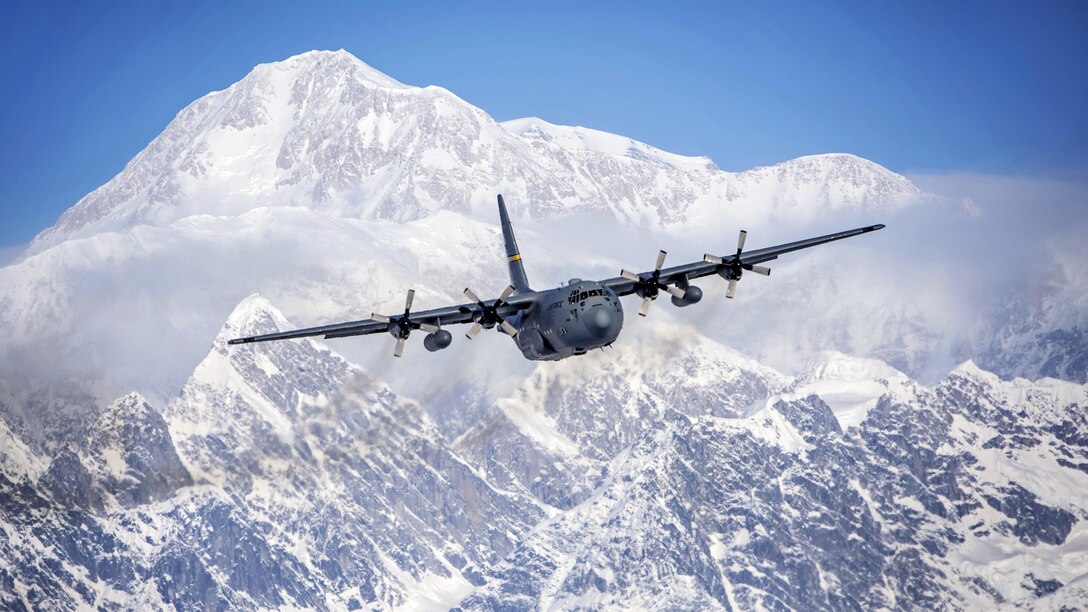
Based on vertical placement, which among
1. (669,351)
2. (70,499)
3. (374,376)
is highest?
(669,351)

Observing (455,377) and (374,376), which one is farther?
(455,377)

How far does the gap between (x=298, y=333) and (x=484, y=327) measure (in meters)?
13.2

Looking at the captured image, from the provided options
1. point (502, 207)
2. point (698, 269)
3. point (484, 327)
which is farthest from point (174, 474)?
point (698, 269)

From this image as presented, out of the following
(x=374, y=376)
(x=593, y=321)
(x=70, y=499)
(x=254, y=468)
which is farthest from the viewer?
(x=254, y=468)

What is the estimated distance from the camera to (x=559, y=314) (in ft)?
331

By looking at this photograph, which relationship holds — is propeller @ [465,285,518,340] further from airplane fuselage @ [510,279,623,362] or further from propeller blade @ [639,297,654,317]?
propeller blade @ [639,297,654,317]

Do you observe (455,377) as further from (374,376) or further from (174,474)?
(174,474)

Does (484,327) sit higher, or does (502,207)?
(502,207)

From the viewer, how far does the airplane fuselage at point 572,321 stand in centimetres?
9894

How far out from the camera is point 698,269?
109 metres

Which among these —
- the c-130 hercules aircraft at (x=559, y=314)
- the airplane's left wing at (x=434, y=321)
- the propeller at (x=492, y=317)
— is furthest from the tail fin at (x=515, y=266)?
the propeller at (x=492, y=317)

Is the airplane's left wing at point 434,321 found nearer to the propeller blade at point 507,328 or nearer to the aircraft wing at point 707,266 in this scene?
the propeller blade at point 507,328

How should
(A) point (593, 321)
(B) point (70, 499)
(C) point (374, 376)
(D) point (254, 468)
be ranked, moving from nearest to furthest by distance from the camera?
1. (A) point (593, 321)
2. (C) point (374, 376)
3. (B) point (70, 499)
4. (D) point (254, 468)

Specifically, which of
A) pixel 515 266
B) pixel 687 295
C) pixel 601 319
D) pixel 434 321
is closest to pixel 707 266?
pixel 687 295
